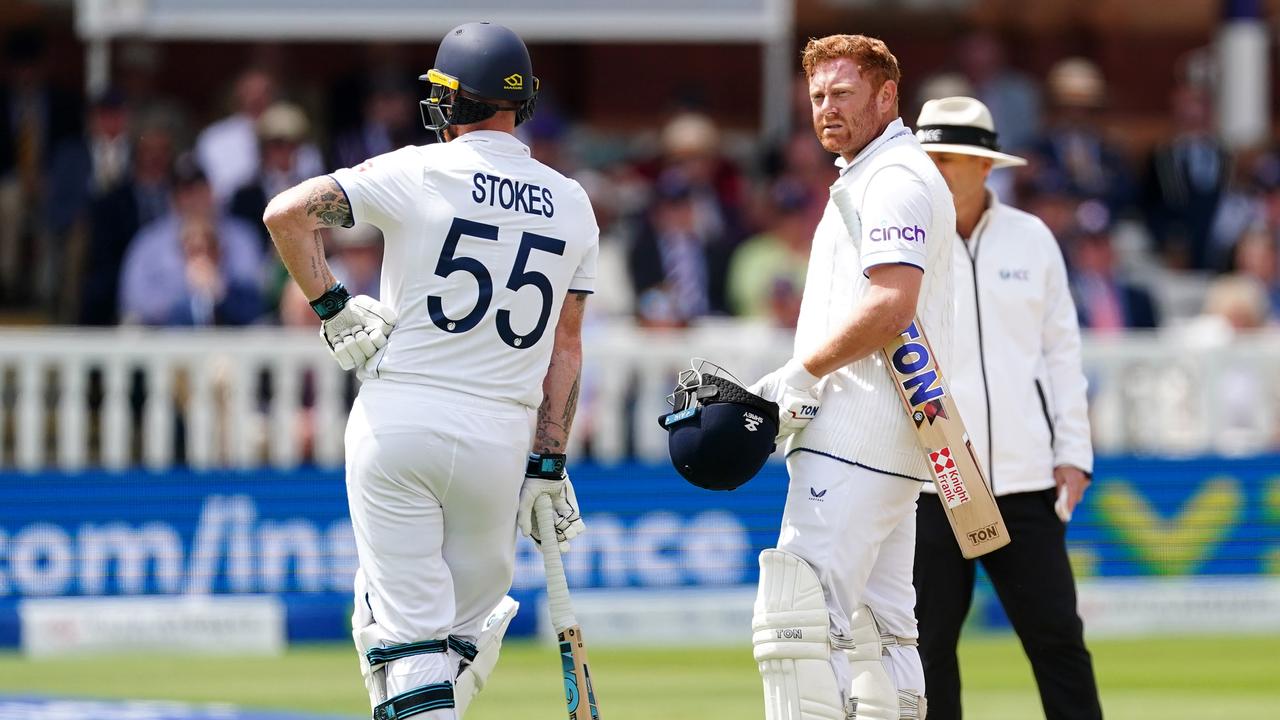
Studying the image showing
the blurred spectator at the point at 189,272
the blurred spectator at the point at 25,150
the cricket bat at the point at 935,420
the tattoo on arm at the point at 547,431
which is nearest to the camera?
the cricket bat at the point at 935,420

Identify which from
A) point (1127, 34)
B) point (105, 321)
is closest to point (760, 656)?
point (105, 321)

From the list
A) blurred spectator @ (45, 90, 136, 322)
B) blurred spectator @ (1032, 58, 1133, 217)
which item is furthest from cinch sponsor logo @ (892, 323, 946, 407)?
blurred spectator @ (1032, 58, 1133, 217)

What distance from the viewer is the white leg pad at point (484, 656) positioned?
637 centimetres

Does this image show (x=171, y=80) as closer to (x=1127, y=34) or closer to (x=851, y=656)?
(x=1127, y=34)

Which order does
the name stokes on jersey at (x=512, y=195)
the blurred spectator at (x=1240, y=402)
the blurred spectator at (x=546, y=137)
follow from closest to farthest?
the name stokes on jersey at (x=512, y=195) < the blurred spectator at (x=1240, y=402) < the blurred spectator at (x=546, y=137)

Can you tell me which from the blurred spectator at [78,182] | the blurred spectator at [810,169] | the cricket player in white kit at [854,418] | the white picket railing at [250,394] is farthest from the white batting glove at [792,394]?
the blurred spectator at [78,182]

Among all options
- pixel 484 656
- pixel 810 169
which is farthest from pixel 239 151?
pixel 484 656

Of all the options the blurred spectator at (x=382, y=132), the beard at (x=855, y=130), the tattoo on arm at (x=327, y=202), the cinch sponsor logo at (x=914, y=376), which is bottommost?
the cinch sponsor logo at (x=914, y=376)

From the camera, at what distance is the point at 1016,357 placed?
290 inches

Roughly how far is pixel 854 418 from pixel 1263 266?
9.38 m

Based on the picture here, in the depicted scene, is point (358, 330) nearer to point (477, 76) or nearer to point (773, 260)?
point (477, 76)

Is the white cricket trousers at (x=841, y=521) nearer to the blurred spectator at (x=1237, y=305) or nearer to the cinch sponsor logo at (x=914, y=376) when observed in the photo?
the cinch sponsor logo at (x=914, y=376)

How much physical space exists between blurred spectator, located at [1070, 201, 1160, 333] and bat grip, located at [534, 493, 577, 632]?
7.86 m

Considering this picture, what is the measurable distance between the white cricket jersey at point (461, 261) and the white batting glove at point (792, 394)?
74 cm
